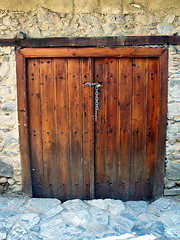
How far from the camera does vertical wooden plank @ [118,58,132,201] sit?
344cm

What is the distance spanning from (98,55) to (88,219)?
2133mm

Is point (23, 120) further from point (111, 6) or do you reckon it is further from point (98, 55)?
point (111, 6)

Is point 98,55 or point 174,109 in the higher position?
point 98,55

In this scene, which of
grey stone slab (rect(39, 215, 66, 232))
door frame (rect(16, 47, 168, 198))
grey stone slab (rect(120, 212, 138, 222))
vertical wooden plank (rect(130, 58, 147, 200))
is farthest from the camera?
vertical wooden plank (rect(130, 58, 147, 200))

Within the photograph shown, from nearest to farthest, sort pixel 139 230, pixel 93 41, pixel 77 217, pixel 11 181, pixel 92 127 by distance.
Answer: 1. pixel 139 230
2. pixel 77 217
3. pixel 93 41
4. pixel 92 127
5. pixel 11 181

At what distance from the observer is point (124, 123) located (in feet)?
11.6

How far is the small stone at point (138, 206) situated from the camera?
3297mm

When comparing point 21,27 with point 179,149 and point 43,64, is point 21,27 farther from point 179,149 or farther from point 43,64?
point 179,149

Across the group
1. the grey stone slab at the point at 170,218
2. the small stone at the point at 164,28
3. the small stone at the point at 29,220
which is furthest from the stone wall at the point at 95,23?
the small stone at the point at 29,220

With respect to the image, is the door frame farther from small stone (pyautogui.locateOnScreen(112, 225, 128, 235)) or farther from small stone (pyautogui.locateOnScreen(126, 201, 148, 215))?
small stone (pyautogui.locateOnScreen(112, 225, 128, 235))

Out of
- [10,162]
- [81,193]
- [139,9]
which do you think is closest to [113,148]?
[81,193]

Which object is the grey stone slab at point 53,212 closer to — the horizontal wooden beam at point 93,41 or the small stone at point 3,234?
the small stone at point 3,234

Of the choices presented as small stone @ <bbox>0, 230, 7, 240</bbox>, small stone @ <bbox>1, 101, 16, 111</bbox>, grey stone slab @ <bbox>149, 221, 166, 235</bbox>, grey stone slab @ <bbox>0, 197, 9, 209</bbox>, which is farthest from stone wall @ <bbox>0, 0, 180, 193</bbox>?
small stone @ <bbox>0, 230, 7, 240</bbox>

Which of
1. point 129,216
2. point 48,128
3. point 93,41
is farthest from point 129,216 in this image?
point 93,41
